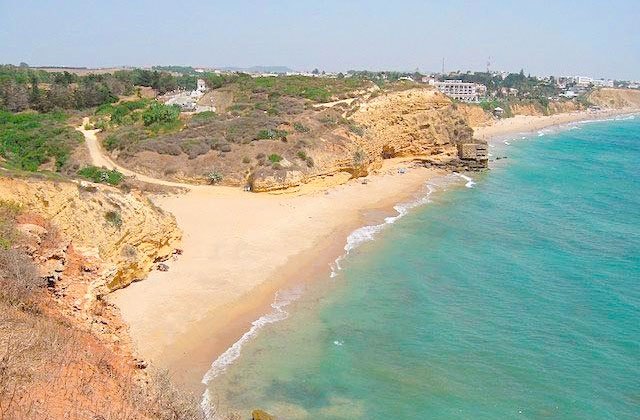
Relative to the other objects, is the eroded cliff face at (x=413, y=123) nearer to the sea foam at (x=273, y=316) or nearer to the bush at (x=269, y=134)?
the bush at (x=269, y=134)

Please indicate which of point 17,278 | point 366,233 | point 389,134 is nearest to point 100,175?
point 366,233

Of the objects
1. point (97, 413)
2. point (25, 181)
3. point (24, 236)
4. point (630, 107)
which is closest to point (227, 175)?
point (25, 181)

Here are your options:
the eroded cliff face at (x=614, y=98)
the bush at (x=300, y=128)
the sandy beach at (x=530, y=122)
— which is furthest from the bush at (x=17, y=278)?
the eroded cliff face at (x=614, y=98)

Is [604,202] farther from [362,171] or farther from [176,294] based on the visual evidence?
[176,294]

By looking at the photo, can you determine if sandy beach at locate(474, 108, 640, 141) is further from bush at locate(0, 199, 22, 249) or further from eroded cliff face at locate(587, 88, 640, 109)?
bush at locate(0, 199, 22, 249)

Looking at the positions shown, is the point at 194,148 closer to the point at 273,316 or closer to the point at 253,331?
the point at 273,316

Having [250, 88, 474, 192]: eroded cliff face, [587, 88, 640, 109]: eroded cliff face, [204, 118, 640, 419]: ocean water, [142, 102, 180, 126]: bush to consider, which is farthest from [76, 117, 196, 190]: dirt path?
[587, 88, 640, 109]: eroded cliff face

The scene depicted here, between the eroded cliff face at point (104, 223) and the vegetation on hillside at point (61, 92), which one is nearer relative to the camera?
the eroded cliff face at point (104, 223)
